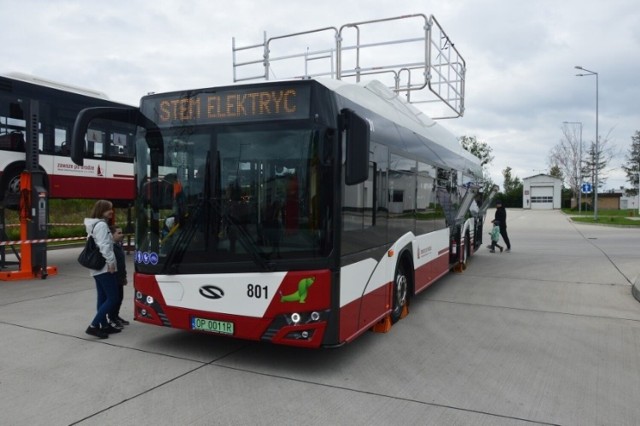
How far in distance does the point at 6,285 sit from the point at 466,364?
9.04 m

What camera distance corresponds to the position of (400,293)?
7.10 meters

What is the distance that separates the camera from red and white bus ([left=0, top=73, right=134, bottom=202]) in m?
12.3

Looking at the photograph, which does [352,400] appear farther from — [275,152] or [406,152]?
[406,152]

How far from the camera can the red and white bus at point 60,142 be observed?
40.2ft

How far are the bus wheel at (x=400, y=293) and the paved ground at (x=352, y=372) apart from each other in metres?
0.20

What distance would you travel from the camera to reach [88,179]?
14.3m

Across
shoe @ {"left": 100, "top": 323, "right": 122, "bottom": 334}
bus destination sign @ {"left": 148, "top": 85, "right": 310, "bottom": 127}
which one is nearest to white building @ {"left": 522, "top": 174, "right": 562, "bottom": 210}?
shoe @ {"left": 100, "top": 323, "right": 122, "bottom": 334}

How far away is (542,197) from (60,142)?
78.0 meters

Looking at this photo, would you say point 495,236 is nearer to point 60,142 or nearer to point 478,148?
point 60,142

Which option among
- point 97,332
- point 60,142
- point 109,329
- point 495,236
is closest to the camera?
point 97,332

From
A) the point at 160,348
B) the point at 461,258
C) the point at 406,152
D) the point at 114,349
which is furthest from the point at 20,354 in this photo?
the point at 461,258

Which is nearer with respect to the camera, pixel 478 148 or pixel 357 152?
pixel 357 152

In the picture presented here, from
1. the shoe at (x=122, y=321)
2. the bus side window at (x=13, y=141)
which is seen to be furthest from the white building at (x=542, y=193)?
the shoe at (x=122, y=321)

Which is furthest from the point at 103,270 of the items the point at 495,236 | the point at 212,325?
the point at 495,236
